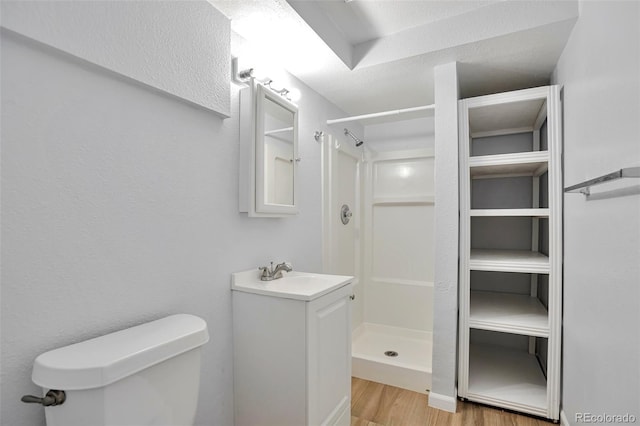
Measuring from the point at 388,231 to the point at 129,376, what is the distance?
2525 millimetres

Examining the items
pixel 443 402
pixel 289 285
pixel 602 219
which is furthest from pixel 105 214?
pixel 443 402

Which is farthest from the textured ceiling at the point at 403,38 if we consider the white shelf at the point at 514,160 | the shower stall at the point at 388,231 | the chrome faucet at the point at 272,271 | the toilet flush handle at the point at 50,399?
the toilet flush handle at the point at 50,399

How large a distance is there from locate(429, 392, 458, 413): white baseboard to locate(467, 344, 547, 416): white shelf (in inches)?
5.6

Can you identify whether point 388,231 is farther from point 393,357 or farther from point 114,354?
point 114,354

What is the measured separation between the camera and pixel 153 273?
1183mm

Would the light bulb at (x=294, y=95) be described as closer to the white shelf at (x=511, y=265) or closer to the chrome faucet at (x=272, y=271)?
the chrome faucet at (x=272, y=271)

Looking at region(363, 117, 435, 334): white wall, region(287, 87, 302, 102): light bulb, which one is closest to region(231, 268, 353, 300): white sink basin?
region(287, 87, 302, 102): light bulb

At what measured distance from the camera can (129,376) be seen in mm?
880

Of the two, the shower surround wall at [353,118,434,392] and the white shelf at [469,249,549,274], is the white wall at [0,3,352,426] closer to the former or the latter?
the white shelf at [469,249,549,274]

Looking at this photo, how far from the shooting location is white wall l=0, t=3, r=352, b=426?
0.84 m

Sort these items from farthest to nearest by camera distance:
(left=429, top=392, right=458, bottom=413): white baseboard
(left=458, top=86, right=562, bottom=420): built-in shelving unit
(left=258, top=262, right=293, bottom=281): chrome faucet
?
(left=429, top=392, right=458, bottom=413): white baseboard < (left=458, top=86, right=562, bottom=420): built-in shelving unit < (left=258, top=262, right=293, bottom=281): chrome faucet

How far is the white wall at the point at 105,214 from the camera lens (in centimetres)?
84

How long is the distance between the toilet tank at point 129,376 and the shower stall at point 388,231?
1.59 metres

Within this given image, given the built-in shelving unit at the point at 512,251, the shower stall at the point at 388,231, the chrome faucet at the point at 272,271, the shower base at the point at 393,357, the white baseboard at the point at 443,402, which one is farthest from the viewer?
the shower stall at the point at 388,231
